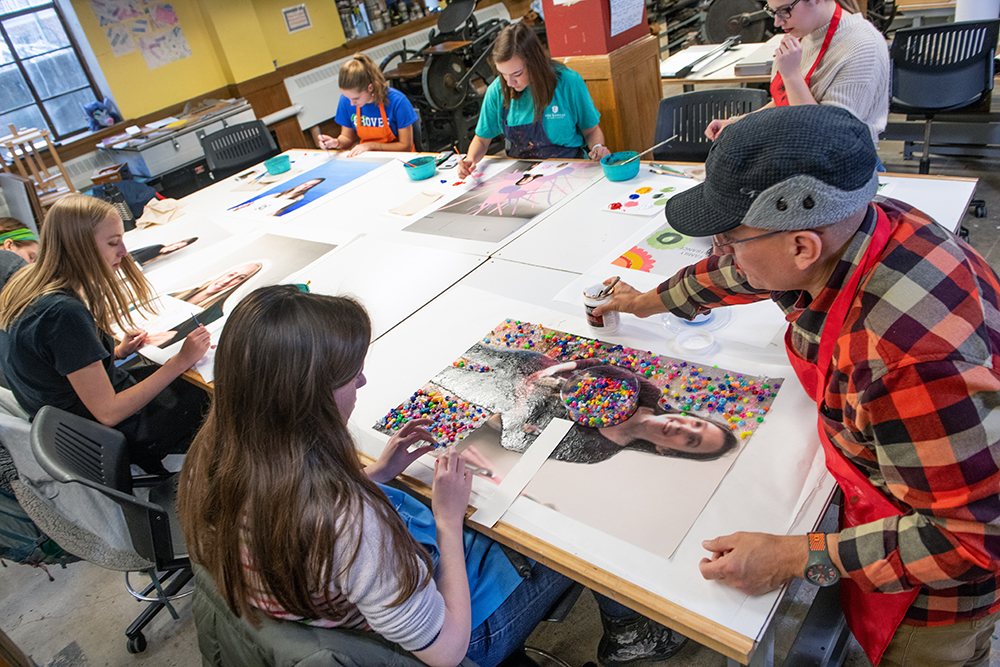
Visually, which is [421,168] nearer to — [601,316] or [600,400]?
[601,316]

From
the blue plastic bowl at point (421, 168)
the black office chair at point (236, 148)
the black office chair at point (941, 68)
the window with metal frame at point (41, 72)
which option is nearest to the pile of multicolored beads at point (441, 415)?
the blue plastic bowl at point (421, 168)

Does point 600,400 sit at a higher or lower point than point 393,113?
lower

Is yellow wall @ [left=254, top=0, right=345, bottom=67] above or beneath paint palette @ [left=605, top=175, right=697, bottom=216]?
above

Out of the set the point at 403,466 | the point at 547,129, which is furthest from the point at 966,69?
the point at 403,466

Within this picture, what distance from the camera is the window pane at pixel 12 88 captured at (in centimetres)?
469

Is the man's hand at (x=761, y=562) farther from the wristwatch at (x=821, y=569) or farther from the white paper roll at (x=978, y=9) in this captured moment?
the white paper roll at (x=978, y=9)

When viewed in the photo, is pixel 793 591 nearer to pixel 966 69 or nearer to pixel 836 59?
pixel 836 59

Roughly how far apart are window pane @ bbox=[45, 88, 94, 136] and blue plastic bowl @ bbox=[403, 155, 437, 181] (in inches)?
149

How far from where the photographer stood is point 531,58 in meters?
2.61

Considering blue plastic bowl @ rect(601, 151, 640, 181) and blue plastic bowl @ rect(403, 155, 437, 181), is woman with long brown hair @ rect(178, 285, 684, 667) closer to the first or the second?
blue plastic bowl @ rect(601, 151, 640, 181)

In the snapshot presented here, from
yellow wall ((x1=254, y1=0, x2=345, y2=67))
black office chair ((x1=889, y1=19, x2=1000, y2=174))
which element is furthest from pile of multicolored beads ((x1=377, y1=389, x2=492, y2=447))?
yellow wall ((x1=254, y1=0, x2=345, y2=67))

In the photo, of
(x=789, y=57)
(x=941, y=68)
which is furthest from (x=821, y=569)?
→ (x=941, y=68)

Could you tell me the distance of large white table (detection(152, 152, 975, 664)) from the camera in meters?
0.93

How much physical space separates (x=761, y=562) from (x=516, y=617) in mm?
507
